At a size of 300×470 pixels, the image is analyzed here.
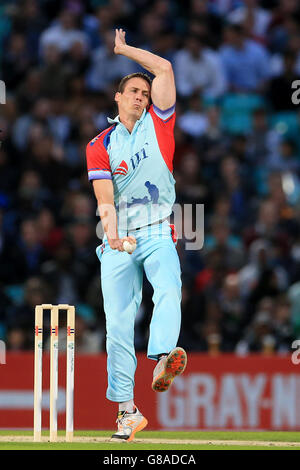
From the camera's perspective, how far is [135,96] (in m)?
7.83

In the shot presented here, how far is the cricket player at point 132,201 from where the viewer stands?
25.1 ft

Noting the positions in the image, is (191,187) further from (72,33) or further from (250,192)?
(72,33)

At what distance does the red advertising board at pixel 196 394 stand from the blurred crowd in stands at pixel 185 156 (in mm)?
475

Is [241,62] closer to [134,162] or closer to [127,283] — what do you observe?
[134,162]

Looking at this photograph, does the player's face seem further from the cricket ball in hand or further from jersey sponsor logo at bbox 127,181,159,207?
the cricket ball in hand

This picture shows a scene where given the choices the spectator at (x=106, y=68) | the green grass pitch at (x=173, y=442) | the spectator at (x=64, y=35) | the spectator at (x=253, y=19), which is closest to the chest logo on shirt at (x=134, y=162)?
the green grass pitch at (x=173, y=442)

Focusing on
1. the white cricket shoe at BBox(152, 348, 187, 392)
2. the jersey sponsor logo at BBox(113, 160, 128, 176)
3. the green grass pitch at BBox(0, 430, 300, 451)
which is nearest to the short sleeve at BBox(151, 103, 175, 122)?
the jersey sponsor logo at BBox(113, 160, 128, 176)

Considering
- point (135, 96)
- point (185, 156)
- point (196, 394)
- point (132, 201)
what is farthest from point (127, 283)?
point (185, 156)

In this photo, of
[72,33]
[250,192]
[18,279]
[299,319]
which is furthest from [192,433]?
[72,33]

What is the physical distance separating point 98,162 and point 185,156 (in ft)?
19.6

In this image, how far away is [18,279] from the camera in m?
12.6

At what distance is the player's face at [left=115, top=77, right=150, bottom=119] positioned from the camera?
781cm

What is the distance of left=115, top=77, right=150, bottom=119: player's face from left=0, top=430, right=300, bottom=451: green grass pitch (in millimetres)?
2327
